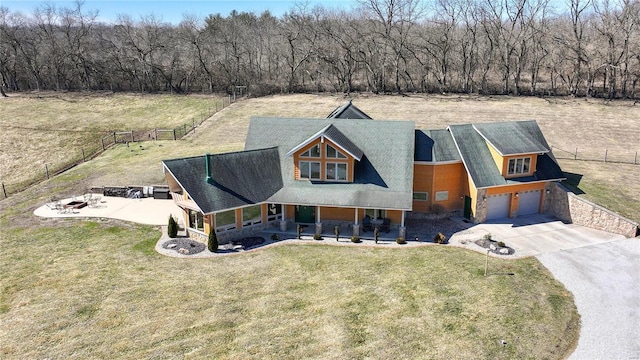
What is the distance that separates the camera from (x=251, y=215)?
27.4 m

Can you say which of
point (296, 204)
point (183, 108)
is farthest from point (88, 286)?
point (183, 108)

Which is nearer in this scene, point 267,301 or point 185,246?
point 267,301

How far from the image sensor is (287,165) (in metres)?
28.9

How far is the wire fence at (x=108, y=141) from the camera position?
4142 centimetres

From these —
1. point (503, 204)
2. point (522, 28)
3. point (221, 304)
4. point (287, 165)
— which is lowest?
point (221, 304)

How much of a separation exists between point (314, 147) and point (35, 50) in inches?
2691

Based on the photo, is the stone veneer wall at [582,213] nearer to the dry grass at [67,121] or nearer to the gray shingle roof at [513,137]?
the gray shingle roof at [513,137]

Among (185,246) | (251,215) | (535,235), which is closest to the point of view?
(185,246)

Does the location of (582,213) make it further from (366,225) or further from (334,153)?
(334,153)

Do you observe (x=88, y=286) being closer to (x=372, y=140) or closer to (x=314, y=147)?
(x=314, y=147)

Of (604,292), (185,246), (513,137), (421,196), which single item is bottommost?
(604,292)

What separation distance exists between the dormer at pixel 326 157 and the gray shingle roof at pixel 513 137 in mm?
9280

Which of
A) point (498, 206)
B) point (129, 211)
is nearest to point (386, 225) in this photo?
point (498, 206)

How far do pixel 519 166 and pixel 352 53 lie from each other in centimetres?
4159
